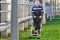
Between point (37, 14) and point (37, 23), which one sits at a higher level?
point (37, 14)

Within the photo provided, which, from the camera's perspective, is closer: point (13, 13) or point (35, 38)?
point (13, 13)

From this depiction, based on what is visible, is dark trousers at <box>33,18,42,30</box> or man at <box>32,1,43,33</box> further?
dark trousers at <box>33,18,42,30</box>

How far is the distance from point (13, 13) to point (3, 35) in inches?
230

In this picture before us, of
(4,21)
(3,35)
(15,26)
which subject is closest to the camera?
(15,26)

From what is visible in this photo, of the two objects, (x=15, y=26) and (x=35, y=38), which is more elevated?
(x=15, y=26)

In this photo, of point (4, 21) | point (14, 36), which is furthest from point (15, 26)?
point (4, 21)

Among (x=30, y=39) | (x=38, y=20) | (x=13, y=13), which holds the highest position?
(x=13, y=13)

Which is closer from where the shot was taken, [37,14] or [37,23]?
[37,14]

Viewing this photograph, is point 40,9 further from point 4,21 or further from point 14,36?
point 14,36

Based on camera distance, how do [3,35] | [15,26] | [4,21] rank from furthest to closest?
[3,35]
[4,21]
[15,26]

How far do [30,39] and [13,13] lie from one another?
5425 mm

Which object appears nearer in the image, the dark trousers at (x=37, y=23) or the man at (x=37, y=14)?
the man at (x=37, y=14)

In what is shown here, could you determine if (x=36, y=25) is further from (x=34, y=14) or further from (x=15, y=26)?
(x=15, y=26)

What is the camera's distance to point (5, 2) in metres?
10.1
